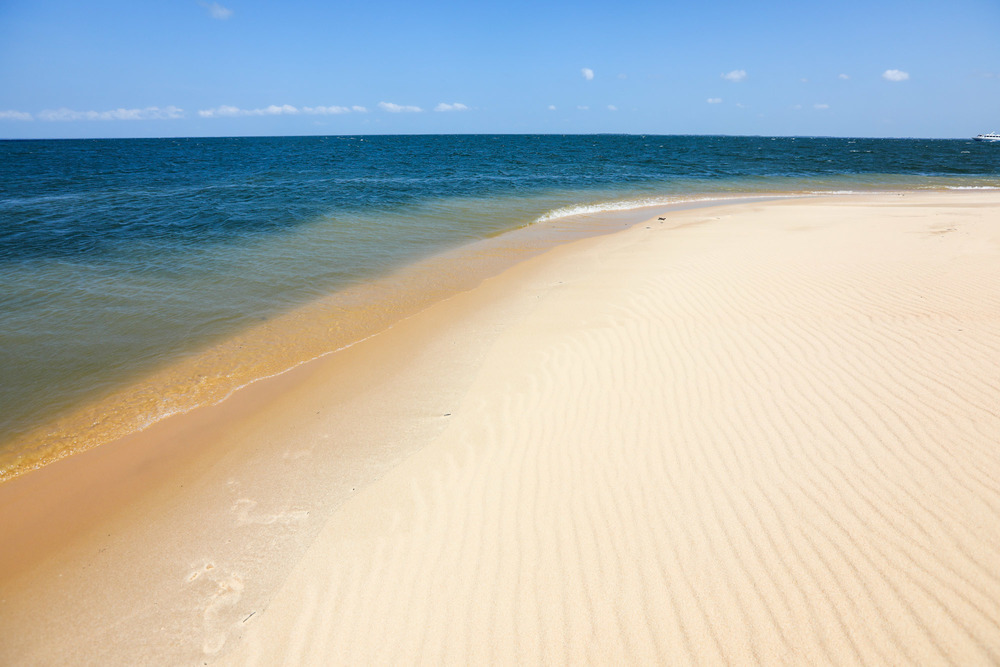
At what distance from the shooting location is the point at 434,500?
3.55m

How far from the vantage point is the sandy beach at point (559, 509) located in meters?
2.57

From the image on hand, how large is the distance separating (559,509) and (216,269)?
400 inches

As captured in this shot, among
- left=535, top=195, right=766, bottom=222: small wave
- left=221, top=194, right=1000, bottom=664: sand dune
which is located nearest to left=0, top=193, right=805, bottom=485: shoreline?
left=221, top=194, right=1000, bottom=664: sand dune

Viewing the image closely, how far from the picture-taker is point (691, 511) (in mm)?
3262

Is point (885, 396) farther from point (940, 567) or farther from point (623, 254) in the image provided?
point (623, 254)

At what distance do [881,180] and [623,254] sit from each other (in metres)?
28.4

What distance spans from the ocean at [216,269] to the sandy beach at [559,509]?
36.2 inches

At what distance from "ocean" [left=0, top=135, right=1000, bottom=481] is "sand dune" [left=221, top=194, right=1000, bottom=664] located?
344 centimetres

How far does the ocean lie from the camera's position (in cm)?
556

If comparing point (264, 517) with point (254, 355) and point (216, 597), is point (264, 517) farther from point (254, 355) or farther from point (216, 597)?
point (254, 355)

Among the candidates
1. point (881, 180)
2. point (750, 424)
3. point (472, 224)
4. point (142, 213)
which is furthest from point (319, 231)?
point (881, 180)

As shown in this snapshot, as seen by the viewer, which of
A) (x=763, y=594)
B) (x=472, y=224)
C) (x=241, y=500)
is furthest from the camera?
(x=472, y=224)

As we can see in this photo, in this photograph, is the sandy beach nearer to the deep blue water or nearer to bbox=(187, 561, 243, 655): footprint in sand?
bbox=(187, 561, 243, 655): footprint in sand

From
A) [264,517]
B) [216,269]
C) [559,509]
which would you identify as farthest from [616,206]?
[264,517]
